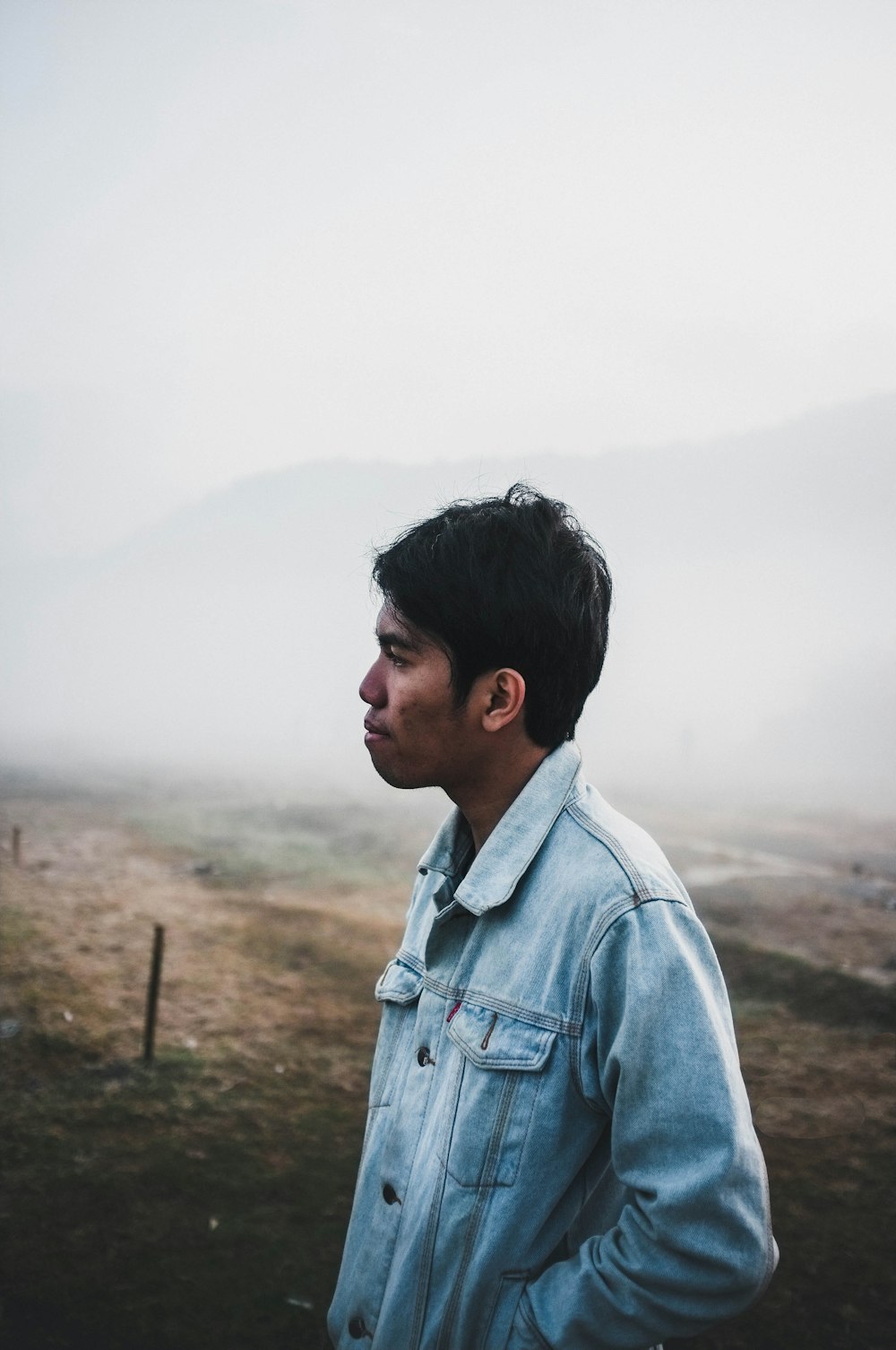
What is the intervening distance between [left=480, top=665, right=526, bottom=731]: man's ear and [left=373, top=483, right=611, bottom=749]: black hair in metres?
0.02

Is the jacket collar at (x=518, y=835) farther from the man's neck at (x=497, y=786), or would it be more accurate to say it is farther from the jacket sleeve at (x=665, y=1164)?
the jacket sleeve at (x=665, y=1164)

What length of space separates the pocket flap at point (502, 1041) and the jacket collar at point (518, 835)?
23 centimetres

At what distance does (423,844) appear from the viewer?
18750 mm

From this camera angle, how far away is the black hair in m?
1.84

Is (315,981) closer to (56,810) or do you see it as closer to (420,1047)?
(420,1047)

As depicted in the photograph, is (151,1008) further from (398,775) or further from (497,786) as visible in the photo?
(497,786)

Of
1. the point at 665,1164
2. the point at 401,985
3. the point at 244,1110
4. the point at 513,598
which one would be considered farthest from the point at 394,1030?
the point at 244,1110

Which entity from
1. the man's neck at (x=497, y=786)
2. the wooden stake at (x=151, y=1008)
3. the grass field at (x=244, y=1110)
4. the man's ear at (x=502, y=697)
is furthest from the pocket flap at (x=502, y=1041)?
the wooden stake at (x=151, y=1008)

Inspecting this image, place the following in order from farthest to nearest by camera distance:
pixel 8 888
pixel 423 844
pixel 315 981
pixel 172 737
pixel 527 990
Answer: pixel 172 737, pixel 423 844, pixel 8 888, pixel 315 981, pixel 527 990

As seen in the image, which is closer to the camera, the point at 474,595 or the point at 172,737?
the point at 474,595

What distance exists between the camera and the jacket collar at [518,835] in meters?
1.76

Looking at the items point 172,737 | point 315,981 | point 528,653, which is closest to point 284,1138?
point 315,981

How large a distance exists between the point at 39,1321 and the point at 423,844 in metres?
14.8

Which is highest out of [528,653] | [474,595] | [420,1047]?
[474,595]
